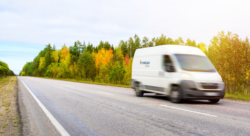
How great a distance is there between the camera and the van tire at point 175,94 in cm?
892

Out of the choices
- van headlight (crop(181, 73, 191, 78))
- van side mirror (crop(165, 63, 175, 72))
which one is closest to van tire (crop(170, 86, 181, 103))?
van headlight (crop(181, 73, 191, 78))

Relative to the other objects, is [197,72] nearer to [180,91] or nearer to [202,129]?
[180,91]

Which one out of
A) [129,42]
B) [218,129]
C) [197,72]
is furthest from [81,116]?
[129,42]

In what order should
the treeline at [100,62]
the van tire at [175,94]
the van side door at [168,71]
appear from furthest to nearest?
the treeline at [100,62] → the van side door at [168,71] → the van tire at [175,94]

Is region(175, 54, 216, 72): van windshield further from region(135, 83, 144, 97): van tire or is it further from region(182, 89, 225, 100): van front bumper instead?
region(135, 83, 144, 97): van tire

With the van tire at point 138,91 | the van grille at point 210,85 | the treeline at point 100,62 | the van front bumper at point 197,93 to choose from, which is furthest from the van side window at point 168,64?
the treeline at point 100,62

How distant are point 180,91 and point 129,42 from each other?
270 feet

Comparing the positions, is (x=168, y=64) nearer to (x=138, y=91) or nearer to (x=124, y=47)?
(x=138, y=91)

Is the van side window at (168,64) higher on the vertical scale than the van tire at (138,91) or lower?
higher

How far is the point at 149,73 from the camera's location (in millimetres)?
11234

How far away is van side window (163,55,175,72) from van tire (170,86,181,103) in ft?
2.85

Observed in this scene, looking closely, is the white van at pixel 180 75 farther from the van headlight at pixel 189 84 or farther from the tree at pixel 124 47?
the tree at pixel 124 47

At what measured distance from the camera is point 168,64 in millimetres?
9758

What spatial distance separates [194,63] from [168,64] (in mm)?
1192
